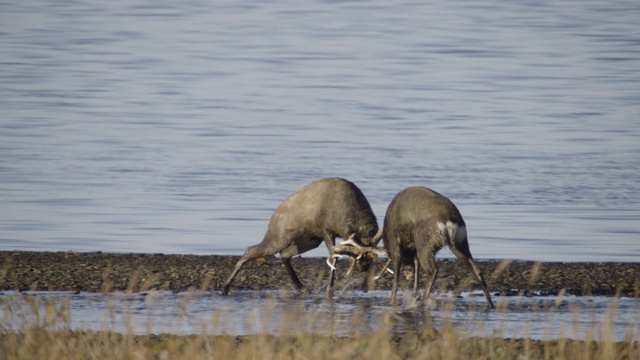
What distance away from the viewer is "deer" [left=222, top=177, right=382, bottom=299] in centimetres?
1814

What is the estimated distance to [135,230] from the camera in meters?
25.3

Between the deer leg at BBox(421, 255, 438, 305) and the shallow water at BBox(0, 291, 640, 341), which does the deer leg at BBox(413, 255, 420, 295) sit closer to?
the shallow water at BBox(0, 291, 640, 341)

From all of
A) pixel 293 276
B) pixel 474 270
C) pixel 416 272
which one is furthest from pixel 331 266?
pixel 474 270

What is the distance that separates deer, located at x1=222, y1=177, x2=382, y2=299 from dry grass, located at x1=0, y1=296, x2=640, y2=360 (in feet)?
13.6

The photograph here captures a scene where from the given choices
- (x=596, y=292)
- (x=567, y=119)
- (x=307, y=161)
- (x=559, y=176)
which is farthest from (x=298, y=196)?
(x=567, y=119)

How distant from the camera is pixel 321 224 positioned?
720 inches

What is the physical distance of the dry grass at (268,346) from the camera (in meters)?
12.1

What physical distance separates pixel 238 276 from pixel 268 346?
22.8ft

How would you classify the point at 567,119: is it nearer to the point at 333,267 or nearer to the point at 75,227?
the point at 75,227

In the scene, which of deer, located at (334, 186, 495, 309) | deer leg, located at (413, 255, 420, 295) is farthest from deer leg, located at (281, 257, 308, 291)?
deer leg, located at (413, 255, 420, 295)

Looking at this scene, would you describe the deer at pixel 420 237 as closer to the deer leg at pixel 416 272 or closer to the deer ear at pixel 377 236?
the deer leg at pixel 416 272

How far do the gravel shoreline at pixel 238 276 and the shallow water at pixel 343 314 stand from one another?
48 centimetres

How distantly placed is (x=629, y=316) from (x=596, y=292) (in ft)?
7.08

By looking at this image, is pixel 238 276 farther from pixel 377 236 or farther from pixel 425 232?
pixel 425 232
